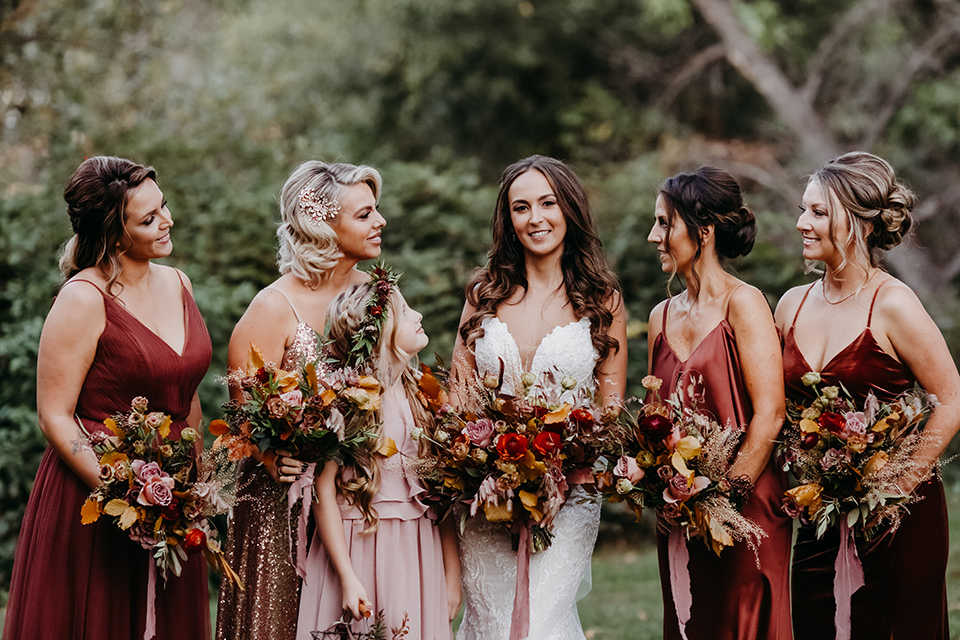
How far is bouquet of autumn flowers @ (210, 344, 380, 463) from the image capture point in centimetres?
377

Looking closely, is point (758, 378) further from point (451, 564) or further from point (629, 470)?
point (451, 564)

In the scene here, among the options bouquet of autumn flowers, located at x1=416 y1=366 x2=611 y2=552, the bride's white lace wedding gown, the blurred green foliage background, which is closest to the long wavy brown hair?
the bride's white lace wedding gown

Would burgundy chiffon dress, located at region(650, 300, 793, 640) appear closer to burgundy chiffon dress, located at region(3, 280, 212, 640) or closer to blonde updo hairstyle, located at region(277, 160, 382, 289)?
blonde updo hairstyle, located at region(277, 160, 382, 289)

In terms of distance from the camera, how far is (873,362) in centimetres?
409

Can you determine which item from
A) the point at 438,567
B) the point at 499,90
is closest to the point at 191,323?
the point at 438,567

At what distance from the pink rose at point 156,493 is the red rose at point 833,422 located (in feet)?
8.56

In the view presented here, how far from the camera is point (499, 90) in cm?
1541

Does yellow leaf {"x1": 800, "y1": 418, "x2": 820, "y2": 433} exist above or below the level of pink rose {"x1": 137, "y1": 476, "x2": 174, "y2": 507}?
above

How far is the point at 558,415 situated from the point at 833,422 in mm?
1097

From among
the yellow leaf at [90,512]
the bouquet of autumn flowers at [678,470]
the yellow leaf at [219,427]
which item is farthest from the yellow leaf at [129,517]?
the bouquet of autumn flowers at [678,470]

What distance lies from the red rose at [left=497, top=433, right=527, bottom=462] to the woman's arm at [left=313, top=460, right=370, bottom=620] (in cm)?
72

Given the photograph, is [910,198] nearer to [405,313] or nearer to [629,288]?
[405,313]

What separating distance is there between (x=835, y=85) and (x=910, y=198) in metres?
12.5

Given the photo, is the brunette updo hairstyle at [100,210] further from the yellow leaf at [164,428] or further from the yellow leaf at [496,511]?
the yellow leaf at [496,511]
